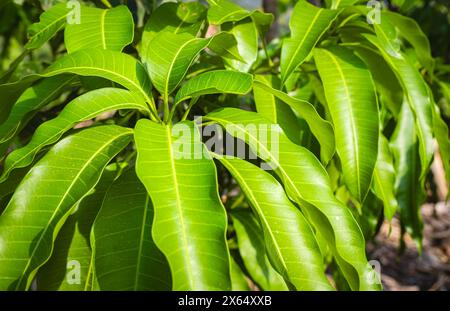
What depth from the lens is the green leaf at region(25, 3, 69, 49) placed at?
100 cm

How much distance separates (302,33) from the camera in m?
1.08

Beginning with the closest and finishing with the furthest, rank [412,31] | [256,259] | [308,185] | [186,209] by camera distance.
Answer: [186,209]
[308,185]
[412,31]
[256,259]

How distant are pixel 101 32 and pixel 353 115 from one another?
54cm

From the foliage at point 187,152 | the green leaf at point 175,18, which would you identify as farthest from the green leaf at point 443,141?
the green leaf at point 175,18

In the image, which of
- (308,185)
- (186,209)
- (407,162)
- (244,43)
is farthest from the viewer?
(407,162)

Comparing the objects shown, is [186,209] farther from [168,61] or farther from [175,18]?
[175,18]

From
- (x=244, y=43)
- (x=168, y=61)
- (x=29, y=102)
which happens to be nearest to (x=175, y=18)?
(x=244, y=43)

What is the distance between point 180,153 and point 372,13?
1.92 ft

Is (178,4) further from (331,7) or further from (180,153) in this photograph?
(180,153)

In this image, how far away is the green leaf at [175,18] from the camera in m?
1.12

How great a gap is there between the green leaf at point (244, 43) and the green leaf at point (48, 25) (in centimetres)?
35

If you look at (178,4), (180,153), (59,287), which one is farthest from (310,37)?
(59,287)

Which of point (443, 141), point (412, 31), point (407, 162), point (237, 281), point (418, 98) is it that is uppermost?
point (412, 31)

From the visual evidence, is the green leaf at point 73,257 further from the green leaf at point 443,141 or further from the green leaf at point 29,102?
the green leaf at point 443,141
